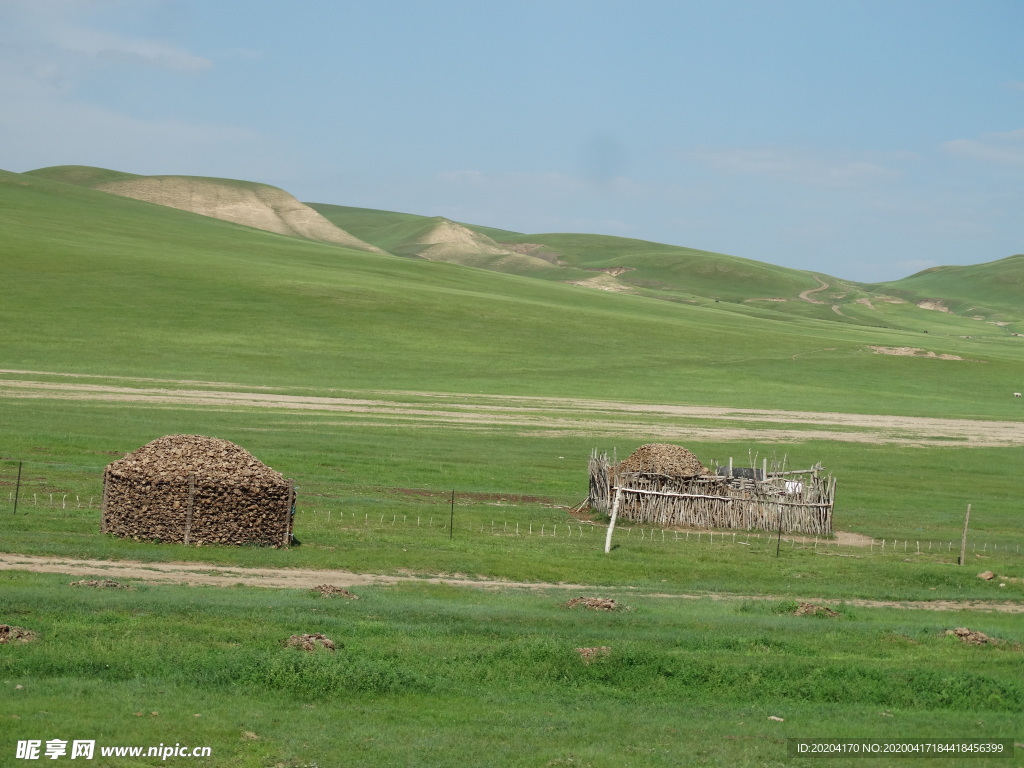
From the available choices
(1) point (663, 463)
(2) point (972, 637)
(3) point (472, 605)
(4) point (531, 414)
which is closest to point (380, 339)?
(4) point (531, 414)

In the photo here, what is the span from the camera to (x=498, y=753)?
1054 centimetres

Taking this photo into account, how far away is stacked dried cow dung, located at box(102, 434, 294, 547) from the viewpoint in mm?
22219

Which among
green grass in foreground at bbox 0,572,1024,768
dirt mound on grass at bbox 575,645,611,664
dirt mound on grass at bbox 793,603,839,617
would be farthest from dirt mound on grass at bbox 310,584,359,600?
dirt mound on grass at bbox 793,603,839,617

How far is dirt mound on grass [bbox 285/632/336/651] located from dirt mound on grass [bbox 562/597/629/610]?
17.3 feet

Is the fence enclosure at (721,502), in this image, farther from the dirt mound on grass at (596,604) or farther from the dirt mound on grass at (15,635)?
the dirt mound on grass at (15,635)

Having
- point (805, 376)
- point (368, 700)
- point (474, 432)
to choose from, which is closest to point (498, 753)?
point (368, 700)

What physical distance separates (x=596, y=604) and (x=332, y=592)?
4.29 metres

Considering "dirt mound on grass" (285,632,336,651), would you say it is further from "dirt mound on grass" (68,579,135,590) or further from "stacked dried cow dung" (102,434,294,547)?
"stacked dried cow dung" (102,434,294,547)

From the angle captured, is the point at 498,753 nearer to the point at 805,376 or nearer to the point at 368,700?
the point at 368,700

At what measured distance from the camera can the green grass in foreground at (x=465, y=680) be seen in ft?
35.1

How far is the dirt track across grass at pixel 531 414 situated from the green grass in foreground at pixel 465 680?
33560 millimetres

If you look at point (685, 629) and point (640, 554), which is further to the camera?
point (640, 554)

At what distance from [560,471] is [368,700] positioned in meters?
27.7

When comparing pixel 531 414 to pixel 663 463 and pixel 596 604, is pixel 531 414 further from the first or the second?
pixel 596 604
